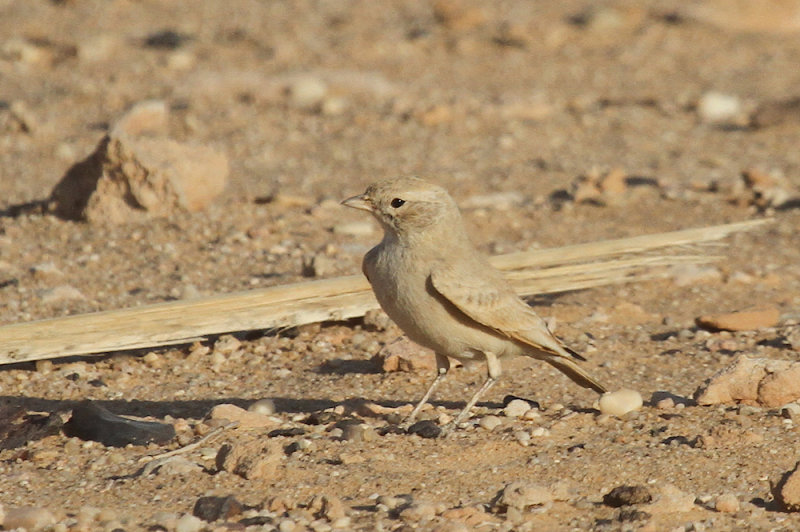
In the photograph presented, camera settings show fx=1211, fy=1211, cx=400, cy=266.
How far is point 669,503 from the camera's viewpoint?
418cm

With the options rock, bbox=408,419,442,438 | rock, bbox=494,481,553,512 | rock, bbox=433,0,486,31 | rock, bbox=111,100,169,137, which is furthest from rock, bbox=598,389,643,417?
rock, bbox=433,0,486,31

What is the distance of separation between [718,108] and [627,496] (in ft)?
24.9

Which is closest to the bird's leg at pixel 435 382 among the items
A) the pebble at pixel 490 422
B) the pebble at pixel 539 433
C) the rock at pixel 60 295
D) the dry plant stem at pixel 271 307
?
the pebble at pixel 490 422

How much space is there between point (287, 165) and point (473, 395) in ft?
14.5

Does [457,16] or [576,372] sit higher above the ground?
[457,16]

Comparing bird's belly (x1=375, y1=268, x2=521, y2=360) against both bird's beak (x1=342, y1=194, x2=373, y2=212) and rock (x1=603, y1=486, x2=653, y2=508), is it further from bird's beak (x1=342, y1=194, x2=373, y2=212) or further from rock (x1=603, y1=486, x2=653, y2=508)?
rock (x1=603, y1=486, x2=653, y2=508)

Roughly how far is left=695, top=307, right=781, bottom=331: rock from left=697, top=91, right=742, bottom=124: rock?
4.88 m

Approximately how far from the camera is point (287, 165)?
374 inches

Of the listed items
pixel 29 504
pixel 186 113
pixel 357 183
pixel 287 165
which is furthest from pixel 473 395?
pixel 186 113

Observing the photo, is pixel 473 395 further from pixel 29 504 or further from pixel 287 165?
pixel 287 165

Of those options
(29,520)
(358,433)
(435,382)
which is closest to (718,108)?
(435,382)

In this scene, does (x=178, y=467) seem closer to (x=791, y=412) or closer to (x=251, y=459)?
(x=251, y=459)

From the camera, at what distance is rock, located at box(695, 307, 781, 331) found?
20.8 feet

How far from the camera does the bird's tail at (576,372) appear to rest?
524 cm
